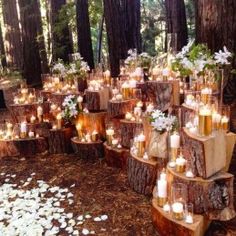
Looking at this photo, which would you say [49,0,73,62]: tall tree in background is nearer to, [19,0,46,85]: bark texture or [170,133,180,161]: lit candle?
[19,0,46,85]: bark texture

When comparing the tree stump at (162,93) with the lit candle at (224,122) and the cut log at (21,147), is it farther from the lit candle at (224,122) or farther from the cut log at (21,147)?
the cut log at (21,147)

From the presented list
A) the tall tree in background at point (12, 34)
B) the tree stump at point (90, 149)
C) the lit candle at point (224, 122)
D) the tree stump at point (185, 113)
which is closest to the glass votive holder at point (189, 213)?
the lit candle at point (224, 122)

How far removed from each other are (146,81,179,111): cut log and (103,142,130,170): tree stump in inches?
36.2

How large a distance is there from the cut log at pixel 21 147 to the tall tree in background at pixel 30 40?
461 cm

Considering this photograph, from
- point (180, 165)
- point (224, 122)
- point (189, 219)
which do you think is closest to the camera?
point (189, 219)

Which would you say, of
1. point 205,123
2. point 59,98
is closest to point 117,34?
point 59,98

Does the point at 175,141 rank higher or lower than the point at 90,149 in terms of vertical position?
higher

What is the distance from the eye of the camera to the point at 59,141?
5.64 metres

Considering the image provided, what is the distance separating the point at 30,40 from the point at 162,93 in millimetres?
5915

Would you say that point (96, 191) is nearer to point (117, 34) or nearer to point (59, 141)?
point (59, 141)

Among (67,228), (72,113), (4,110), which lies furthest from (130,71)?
(4,110)

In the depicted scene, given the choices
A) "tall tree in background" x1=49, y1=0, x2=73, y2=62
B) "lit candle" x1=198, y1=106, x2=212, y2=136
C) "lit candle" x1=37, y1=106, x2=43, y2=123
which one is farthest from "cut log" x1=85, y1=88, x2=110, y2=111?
"tall tree in background" x1=49, y1=0, x2=73, y2=62

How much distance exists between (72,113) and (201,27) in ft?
8.27

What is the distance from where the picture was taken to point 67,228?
11.4ft
